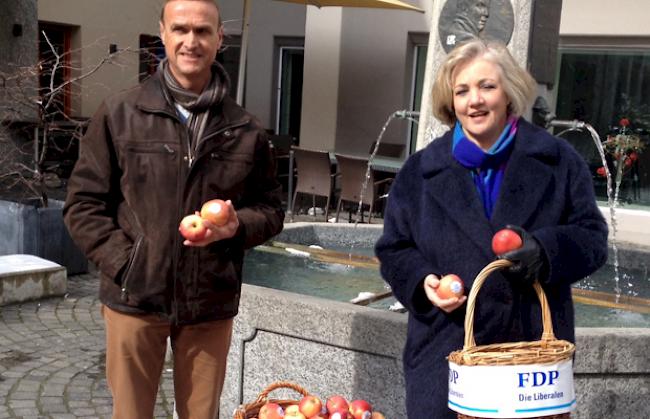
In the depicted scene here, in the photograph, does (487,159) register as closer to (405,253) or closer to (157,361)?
(405,253)

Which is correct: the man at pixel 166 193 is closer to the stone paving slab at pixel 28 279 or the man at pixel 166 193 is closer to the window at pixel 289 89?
the stone paving slab at pixel 28 279

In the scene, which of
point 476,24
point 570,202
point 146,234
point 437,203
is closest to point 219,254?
point 146,234

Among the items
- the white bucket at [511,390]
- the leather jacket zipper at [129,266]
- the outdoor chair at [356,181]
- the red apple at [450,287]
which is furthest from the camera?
the outdoor chair at [356,181]

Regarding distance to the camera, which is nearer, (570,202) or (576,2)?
(570,202)

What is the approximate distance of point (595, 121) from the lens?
37.0ft

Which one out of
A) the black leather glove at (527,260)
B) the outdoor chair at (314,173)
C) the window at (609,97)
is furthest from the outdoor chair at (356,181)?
the black leather glove at (527,260)

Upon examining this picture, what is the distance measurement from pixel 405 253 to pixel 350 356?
49.1 inches

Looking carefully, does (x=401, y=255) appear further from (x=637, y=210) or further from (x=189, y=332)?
(x=637, y=210)

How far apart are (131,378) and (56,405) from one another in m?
1.91

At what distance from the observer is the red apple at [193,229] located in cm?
248

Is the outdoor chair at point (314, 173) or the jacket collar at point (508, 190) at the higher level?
the jacket collar at point (508, 190)

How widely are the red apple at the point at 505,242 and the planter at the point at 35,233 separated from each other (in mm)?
5689

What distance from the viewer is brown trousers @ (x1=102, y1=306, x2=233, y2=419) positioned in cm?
278

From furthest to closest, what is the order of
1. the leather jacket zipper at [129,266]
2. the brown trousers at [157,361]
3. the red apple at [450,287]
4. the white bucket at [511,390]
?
the brown trousers at [157,361], the leather jacket zipper at [129,266], the red apple at [450,287], the white bucket at [511,390]
